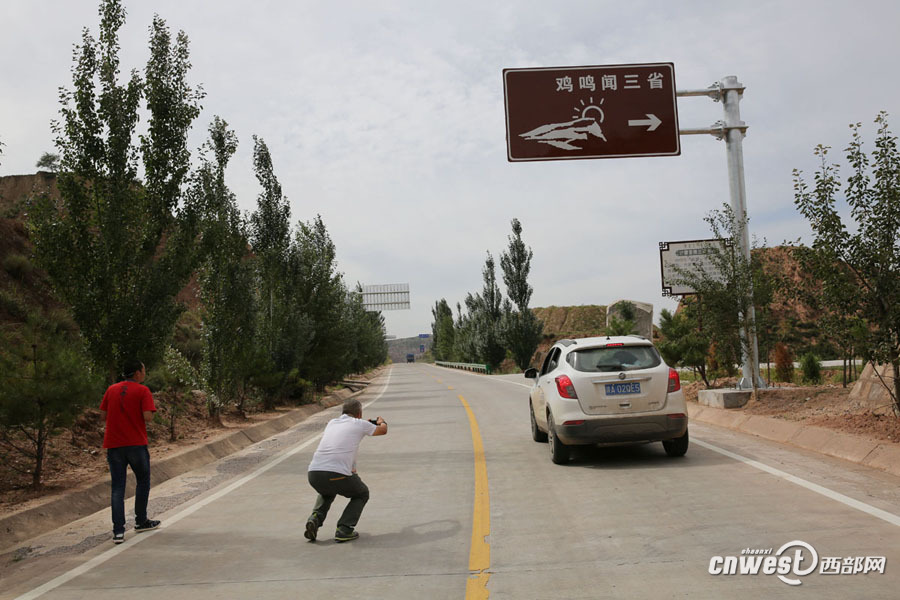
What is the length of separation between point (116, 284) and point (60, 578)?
701 centimetres

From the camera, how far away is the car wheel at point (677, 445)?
33.1 ft

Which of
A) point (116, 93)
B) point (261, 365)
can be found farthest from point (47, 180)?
point (116, 93)

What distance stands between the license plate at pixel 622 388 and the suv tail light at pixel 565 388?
45cm

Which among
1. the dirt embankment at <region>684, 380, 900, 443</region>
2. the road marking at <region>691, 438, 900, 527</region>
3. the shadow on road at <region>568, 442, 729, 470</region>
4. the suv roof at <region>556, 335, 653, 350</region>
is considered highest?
the suv roof at <region>556, 335, 653, 350</region>

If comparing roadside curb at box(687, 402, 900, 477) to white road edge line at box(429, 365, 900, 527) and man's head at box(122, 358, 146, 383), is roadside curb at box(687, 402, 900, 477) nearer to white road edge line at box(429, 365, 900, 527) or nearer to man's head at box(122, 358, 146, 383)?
white road edge line at box(429, 365, 900, 527)

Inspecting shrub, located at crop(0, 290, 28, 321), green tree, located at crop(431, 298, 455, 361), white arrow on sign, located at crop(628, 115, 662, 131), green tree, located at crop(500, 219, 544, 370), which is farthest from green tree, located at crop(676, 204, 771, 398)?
green tree, located at crop(431, 298, 455, 361)

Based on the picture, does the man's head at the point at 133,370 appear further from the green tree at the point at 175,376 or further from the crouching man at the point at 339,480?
the green tree at the point at 175,376

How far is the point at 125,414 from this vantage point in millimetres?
7449

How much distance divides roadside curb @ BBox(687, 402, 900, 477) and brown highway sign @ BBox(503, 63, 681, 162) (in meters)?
5.56

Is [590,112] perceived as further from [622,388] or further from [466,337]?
[466,337]

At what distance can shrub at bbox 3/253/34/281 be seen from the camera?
1173 inches

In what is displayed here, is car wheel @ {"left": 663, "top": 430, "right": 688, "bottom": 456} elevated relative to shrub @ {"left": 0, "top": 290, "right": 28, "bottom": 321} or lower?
lower

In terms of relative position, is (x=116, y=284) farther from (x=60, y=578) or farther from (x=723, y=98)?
(x=723, y=98)

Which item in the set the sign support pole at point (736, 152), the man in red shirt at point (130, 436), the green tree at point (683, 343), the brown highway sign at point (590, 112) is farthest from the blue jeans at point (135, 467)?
the green tree at point (683, 343)
